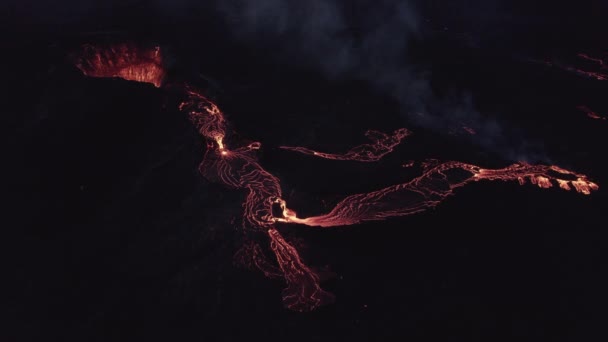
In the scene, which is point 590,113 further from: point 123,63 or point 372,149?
point 123,63

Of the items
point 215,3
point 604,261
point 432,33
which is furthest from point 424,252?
point 215,3

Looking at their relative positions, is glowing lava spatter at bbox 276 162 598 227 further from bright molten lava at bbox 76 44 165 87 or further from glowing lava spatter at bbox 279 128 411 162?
bright molten lava at bbox 76 44 165 87

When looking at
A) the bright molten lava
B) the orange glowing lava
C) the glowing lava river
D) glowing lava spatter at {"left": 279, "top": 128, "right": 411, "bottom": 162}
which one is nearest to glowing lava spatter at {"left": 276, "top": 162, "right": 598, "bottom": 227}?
the glowing lava river

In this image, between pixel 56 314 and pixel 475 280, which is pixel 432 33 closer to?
pixel 475 280

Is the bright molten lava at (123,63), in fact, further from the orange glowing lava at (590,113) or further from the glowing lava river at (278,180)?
the orange glowing lava at (590,113)

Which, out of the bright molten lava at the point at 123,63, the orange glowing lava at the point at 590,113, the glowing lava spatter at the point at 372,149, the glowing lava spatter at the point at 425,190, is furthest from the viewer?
the orange glowing lava at the point at 590,113

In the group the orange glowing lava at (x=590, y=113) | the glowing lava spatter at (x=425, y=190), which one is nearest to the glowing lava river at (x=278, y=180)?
the glowing lava spatter at (x=425, y=190)
